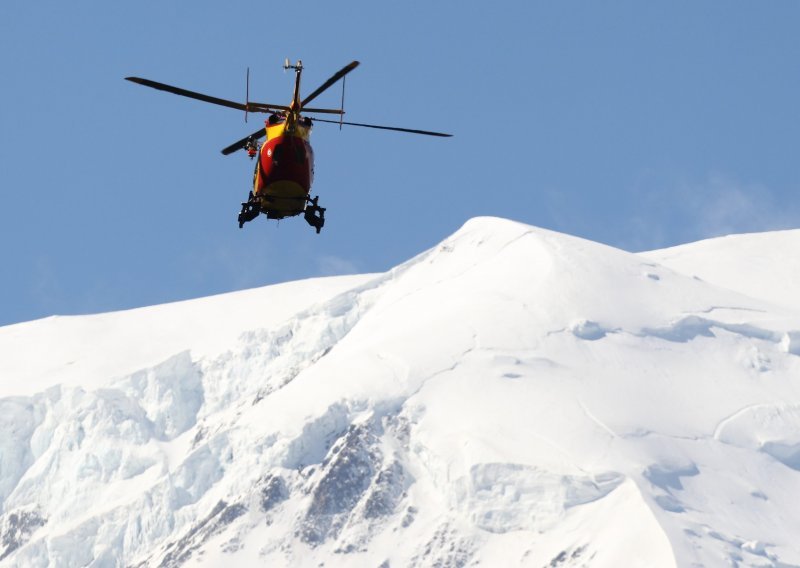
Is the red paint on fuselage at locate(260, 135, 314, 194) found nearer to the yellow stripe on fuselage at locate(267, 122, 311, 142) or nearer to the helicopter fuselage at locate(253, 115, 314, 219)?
the helicopter fuselage at locate(253, 115, 314, 219)

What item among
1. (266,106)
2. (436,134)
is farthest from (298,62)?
(436,134)

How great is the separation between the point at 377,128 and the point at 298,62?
16.9 feet

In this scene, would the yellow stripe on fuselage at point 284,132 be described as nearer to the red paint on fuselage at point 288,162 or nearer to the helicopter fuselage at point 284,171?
the helicopter fuselage at point 284,171

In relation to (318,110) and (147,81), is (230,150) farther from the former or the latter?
(147,81)

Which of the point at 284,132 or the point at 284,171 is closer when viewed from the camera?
the point at 284,171

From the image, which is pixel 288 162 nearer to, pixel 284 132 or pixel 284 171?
pixel 284 171

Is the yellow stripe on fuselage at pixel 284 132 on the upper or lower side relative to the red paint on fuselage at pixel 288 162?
upper

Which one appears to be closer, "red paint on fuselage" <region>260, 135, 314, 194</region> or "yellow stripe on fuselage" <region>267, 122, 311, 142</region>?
"red paint on fuselage" <region>260, 135, 314, 194</region>

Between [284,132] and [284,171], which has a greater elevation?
[284,132]

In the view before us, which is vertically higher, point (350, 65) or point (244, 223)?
point (350, 65)

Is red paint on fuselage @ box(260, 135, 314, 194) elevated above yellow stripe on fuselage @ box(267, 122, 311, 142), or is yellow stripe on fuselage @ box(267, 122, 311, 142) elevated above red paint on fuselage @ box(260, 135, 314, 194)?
yellow stripe on fuselage @ box(267, 122, 311, 142)

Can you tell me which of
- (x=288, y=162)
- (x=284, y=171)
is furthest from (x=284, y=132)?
(x=284, y=171)

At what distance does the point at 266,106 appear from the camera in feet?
236

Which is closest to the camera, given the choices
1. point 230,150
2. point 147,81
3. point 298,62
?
point 147,81
